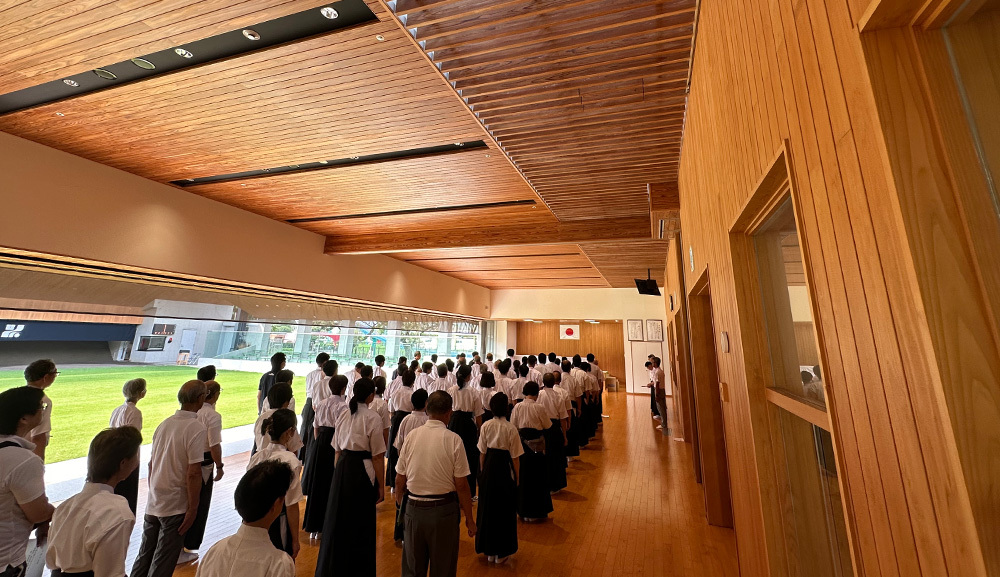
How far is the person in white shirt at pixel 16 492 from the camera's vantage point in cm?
187

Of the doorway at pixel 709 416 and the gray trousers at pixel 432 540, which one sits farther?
the doorway at pixel 709 416

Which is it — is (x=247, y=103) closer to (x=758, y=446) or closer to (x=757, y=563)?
(x=758, y=446)

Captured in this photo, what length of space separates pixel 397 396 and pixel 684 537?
3.82 m

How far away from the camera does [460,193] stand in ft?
16.5

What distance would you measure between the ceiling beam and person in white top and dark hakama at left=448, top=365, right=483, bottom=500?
2.25 metres

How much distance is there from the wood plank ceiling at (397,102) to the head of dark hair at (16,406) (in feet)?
7.15

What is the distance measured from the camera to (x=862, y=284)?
0.79m

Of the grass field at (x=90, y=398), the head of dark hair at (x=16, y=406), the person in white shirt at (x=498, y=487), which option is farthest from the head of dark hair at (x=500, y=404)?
the grass field at (x=90, y=398)

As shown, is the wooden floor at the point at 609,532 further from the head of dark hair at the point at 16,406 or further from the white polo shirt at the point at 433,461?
the head of dark hair at the point at 16,406

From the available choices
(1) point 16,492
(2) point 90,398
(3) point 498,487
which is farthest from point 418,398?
(2) point 90,398

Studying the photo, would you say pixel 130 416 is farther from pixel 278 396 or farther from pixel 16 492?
pixel 16 492

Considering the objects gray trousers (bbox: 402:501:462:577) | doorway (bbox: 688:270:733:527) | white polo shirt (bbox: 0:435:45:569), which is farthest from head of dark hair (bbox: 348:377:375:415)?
doorway (bbox: 688:270:733:527)

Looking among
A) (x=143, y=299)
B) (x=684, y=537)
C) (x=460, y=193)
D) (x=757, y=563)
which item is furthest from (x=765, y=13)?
(x=143, y=299)

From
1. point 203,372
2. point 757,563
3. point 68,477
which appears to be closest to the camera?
point 757,563
